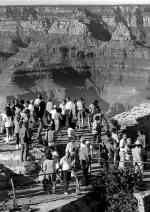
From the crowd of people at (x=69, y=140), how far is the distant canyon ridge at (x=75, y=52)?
8689 cm

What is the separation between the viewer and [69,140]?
1603cm

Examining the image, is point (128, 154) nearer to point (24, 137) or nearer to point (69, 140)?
point (69, 140)

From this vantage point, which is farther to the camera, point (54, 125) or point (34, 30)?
point (34, 30)

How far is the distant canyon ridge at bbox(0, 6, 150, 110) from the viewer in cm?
13000

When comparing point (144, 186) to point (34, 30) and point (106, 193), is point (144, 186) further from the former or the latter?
point (34, 30)

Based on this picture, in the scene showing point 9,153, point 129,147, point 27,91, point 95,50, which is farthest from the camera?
point 95,50

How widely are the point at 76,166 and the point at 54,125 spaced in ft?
10.6

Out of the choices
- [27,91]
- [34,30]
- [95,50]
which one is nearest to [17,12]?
[34,30]

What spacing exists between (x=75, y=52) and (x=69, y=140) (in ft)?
437

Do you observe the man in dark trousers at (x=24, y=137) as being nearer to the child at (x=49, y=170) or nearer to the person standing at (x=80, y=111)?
the child at (x=49, y=170)

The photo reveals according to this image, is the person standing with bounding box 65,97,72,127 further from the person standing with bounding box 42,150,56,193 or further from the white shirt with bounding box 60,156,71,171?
the white shirt with bounding box 60,156,71,171

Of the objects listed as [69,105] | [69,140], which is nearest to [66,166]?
[69,140]

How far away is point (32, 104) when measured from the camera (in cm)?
1867

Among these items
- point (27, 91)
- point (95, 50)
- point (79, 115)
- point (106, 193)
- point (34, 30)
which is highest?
point (34, 30)
